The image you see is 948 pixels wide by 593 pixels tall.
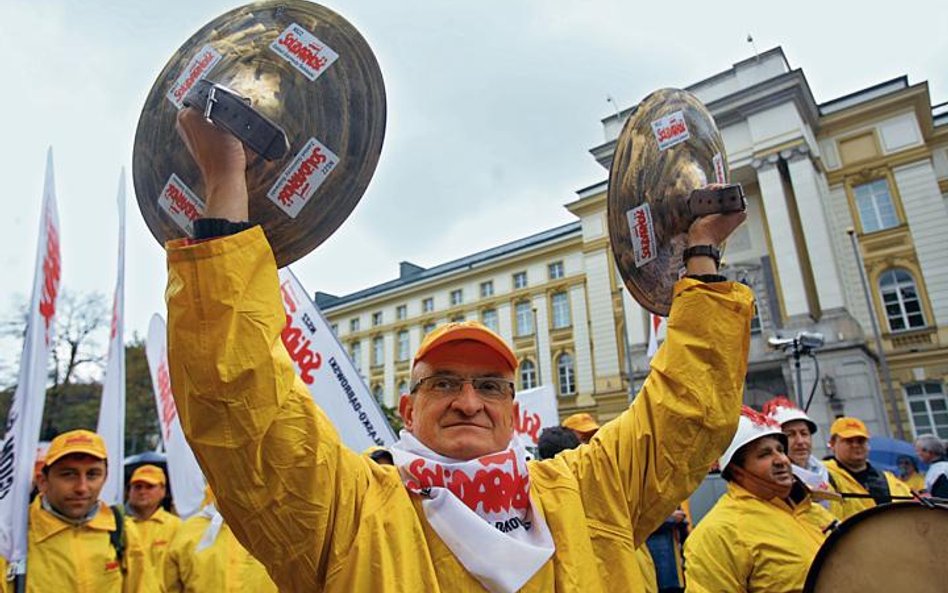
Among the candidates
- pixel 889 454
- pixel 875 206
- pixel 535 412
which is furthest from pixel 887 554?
pixel 875 206

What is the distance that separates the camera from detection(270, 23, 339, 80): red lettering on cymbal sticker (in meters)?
1.52

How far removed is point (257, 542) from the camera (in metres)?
1.33

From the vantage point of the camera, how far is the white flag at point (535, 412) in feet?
34.1

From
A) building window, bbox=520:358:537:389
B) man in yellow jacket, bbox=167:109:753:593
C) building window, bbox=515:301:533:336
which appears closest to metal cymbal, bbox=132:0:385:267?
man in yellow jacket, bbox=167:109:753:593

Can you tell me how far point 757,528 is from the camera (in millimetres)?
2998

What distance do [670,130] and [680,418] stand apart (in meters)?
1.03

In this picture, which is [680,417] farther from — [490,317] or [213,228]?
[490,317]

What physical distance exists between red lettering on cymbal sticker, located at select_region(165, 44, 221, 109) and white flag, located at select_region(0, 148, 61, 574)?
2693 millimetres

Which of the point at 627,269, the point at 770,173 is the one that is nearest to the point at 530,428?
the point at 627,269

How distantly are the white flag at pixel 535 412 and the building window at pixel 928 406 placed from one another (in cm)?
2013

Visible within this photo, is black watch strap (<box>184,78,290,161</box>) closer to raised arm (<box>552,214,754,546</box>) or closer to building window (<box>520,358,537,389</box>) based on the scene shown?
raised arm (<box>552,214,754,546</box>)

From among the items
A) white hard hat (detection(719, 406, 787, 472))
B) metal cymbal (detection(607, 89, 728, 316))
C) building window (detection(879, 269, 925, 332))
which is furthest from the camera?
building window (detection(879, 269, 925, 332))

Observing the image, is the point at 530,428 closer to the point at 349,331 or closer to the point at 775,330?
the point at 775,330

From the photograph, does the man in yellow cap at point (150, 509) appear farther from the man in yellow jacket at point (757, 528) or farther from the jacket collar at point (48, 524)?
the man in yellow jacket at point (757, 528)
